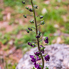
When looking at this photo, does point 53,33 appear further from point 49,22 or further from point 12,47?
point 12,47

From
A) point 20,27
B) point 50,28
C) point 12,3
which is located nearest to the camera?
point 50,28

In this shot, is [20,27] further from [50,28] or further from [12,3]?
[12,3]

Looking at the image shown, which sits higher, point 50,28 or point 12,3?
point 12,3

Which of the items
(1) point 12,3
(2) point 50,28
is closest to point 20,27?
(2) point 50,28

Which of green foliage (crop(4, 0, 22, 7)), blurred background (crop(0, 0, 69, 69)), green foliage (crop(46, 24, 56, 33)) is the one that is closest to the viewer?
blurred background (crop(0, 0, 69, 69))

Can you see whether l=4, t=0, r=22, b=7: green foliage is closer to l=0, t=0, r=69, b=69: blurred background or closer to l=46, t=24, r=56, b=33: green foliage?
l=0, t=0, r=69, b=69: blurred background

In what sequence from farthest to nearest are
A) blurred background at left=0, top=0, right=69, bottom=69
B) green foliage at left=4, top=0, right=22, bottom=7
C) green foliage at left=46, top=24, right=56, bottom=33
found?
green foliage at left=4, top=0, right=22, bottom=7, green foliage at left=46, top=24, right=56, bottom=33, blurred background at left=0, top=0, right=69, bottom=69

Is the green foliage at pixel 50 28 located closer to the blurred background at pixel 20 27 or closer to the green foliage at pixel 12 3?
the blurred background at pixel 20 27

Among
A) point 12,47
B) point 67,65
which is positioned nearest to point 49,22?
point 12,47

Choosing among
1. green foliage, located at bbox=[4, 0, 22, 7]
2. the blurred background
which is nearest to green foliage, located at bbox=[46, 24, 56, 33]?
the blurred background
